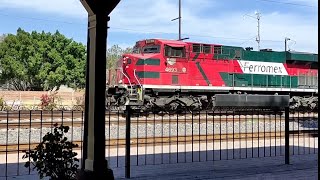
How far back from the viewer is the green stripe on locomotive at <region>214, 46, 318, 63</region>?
2269cm

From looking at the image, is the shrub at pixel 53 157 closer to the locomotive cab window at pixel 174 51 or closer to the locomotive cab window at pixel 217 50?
the locomotive cab window at pixel 174 51

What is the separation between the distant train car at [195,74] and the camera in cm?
2050

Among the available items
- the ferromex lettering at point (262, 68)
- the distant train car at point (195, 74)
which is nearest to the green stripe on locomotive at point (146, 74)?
the distant train car at point (195, 74)

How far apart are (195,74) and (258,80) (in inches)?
158

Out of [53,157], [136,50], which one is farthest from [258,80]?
[53,157]

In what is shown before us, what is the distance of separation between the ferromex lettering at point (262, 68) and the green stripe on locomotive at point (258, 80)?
22 cm

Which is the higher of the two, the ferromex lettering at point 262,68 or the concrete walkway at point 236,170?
the ferromex lettering at point 262,68

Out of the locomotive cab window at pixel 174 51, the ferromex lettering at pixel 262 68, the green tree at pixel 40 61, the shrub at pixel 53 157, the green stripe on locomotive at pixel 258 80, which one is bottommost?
the shrub at pixel 53 157

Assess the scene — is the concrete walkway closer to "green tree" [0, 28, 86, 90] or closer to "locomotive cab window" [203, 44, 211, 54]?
"locomotive cab window" [203, 44, 211, 54]

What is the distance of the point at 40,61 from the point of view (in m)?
57.2

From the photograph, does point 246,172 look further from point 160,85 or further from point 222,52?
point 222,52

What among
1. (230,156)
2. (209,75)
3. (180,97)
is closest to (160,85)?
(180,97)

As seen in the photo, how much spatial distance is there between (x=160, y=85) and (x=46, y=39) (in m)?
43.6

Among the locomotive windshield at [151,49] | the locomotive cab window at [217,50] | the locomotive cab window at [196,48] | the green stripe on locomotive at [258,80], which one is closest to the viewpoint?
the locomotive windshield at [151,49]
